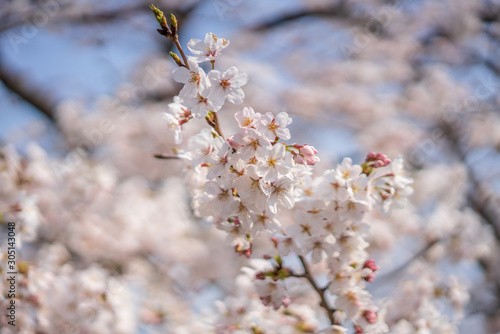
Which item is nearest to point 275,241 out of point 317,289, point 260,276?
point 260,276

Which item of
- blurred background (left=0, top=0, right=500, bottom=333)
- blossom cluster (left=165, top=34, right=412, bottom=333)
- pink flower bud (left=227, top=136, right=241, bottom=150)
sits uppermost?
pink flower bud (left=227, top=136, right=241, bottom=150)

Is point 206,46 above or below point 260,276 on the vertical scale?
above

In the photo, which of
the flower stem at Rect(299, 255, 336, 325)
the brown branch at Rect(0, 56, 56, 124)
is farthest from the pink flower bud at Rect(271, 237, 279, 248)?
the brown branch at Rect(0, 56, 56, 124)

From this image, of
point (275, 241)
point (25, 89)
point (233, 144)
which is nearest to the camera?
point (233, 144)

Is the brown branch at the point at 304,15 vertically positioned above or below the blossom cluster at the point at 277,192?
below

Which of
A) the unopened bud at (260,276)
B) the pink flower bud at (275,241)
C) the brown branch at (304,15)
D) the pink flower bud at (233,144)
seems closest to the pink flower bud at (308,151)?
the pink flower bud at (233,144)

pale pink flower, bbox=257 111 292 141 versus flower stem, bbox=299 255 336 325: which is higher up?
pale pink flower, bbox=257 111 292 141

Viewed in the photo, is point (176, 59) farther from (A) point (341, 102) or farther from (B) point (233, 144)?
(A) point (341, 102)

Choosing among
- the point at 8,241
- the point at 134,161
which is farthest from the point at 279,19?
the point at 8,241

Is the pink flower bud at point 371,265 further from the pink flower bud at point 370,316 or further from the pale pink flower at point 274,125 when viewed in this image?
the pale pink flower at point 274,125

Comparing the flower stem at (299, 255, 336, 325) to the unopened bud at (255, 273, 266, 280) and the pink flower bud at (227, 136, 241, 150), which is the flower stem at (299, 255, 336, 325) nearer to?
the unopened bud at (255, 273, 266, 280)

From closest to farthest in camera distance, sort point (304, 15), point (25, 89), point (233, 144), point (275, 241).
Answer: point (233, 144)
point (275, 241)
point (25, 89)
point (304, 15)

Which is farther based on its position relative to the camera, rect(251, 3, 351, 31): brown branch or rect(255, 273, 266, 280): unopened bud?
rect(251, 3, 351, 31): brown branch

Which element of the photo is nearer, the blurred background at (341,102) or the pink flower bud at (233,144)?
the pink flower bud at (233,144)
